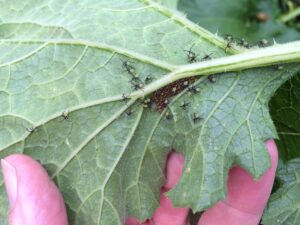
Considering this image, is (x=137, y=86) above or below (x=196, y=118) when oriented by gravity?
above

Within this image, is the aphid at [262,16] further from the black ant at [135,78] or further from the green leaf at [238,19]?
the black ant at [135,78]

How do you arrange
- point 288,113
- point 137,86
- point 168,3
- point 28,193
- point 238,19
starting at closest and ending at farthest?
1. point 28,193
2. point 137,86
3. point 168,3
4. point 288,113
5. point 238,19

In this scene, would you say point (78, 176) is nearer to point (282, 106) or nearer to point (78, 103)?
point (78, 103)

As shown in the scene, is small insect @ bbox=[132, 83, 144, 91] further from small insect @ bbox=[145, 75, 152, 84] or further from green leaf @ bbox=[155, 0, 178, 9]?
green leaf @ bbox=[155, 0, 178, 9]

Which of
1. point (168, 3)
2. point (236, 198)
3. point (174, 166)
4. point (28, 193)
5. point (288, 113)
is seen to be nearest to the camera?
point (28, 193)

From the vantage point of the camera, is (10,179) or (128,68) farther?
(128,68)

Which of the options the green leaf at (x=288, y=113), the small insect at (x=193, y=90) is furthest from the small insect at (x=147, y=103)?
the green leaf at (x=288, y=113)

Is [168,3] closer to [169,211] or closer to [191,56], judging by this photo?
[191,56]

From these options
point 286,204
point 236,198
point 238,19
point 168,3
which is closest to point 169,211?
point 236,198
